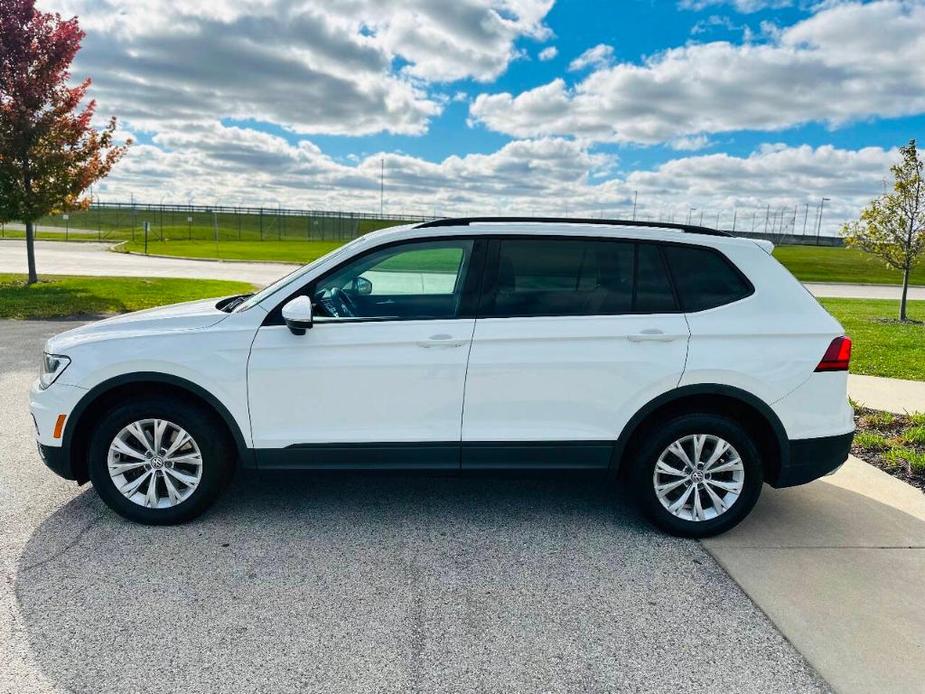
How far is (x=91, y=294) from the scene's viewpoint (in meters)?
14.4

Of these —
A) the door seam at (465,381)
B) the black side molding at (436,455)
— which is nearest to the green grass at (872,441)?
the black side molding at (436,455)

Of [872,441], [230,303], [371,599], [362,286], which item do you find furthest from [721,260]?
[230,303]

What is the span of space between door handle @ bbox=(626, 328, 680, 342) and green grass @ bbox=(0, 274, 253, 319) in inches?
440

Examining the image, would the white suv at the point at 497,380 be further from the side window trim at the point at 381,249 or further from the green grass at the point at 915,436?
the green grass at the point at 915,436

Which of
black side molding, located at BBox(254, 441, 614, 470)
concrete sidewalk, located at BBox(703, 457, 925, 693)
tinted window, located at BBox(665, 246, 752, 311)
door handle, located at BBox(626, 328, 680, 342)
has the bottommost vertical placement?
concrete sidewalk, located at BBox(703, 457, 925, 693)

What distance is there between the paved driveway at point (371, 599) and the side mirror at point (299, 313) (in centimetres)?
92

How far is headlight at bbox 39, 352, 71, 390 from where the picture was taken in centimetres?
386

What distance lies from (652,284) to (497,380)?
42.4 inches

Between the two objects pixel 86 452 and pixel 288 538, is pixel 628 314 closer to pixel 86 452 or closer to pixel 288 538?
pixel 288 538

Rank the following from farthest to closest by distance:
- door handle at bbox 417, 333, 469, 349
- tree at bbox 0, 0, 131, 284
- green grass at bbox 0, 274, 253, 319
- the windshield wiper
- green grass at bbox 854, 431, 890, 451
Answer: tree at bbox 0, 0, 131, 284
green grass at bbox 0, 274, 253, 319
green grass at bbox 854, 431, 890, 451
the windshield wiper
door handle at bbox 417, 333, 469, 349

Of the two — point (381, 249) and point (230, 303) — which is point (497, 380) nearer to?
point (381, 249)

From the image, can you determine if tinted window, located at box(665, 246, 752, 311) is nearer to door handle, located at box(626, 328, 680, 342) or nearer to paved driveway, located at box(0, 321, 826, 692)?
door handle, located at box(626, 328, 680, 342)

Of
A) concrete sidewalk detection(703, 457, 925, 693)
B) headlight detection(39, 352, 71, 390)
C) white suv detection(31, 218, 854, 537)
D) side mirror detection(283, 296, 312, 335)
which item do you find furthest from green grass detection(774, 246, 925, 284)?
headlight detection(39, 352, 71, 390)

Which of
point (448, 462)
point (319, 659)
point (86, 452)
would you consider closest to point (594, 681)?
point (319, 659)
